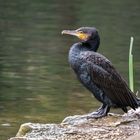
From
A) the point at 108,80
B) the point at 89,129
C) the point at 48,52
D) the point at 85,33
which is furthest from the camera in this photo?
the point at 48,52

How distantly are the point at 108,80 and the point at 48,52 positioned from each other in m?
11.9

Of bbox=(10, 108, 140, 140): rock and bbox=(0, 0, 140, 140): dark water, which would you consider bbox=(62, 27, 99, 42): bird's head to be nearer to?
bbox=(10, 108, 140, 140): rock

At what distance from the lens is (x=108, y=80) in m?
8.16

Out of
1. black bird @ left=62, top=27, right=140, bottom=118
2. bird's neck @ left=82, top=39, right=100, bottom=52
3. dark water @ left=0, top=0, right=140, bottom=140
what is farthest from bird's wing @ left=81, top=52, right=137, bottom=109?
dark water @ left=0, top=0, right=140, bottom=140

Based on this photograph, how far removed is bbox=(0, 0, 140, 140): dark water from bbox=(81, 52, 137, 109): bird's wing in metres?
3.25

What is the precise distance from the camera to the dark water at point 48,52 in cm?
1322

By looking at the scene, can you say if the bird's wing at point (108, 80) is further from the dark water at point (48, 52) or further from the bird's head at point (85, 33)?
the dark water at point (48, 52)

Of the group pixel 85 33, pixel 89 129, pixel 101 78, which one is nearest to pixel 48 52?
pixel 85 33

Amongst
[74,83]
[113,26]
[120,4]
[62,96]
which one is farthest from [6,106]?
[120,4]

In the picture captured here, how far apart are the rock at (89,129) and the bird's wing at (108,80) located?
0.22 m

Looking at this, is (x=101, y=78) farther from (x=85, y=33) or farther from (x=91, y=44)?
(x=85, y=33)

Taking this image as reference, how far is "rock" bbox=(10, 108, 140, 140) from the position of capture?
7473 mm

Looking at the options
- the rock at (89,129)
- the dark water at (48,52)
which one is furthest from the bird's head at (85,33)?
the dark water at (48,52)

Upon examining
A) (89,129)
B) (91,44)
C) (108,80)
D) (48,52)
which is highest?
(91,44)
